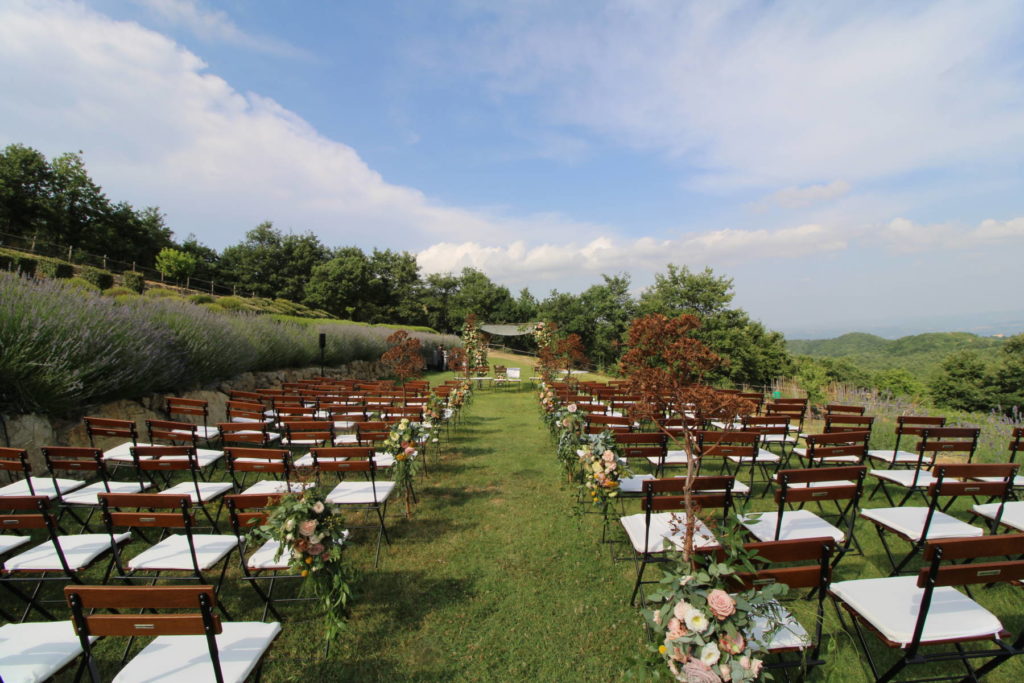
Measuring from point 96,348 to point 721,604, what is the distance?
843cm

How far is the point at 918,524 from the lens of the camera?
3264mm

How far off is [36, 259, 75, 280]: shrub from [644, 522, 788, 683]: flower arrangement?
75.6 feet

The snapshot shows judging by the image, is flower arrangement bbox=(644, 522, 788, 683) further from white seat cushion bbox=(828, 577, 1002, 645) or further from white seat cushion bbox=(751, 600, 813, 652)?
white seat cushion bbox=(828, 577, 1002, 645)

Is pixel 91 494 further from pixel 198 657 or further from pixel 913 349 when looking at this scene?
pixel 913 349

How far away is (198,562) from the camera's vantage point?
9.16ft

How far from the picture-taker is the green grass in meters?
2.59

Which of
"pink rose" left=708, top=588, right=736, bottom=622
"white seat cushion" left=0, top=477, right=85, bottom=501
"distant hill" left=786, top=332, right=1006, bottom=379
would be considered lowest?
"white seat cushion" left=0, top=477, right=85, bottom=501

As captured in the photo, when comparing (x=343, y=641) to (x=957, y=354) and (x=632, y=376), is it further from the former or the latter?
(x=957, y=354)

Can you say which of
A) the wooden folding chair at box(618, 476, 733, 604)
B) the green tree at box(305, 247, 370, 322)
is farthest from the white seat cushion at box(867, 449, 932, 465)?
the green tree at box(305, 247, 370, 322)

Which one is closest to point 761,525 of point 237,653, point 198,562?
point 237,653

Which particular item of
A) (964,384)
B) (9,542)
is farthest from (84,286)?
(964,384)

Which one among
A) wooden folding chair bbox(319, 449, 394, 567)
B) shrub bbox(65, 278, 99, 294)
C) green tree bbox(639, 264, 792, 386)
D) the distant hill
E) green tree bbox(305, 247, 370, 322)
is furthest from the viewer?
green tree bbox(305, 247, 370, 322)

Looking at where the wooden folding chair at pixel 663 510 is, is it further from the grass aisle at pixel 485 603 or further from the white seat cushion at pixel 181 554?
the white seat cushion at pixel 181 554

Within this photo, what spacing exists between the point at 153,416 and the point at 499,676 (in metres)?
7.80
